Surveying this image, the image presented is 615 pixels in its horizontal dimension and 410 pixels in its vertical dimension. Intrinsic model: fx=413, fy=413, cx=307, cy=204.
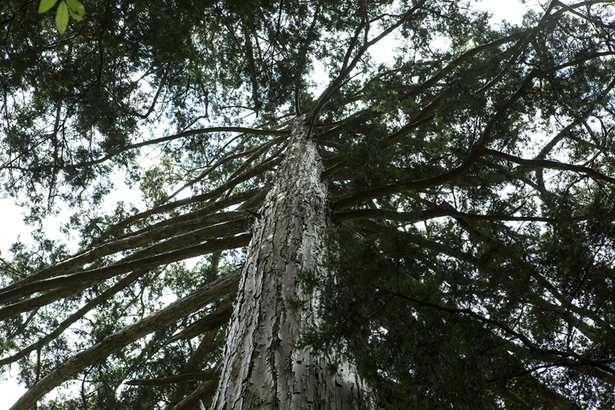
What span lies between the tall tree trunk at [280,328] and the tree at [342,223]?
0.04 ft

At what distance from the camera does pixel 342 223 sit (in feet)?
12.8

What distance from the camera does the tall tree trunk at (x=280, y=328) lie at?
1.70 m

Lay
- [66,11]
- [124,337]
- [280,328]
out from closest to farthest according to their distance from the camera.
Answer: [66,11] < [280,328] < [124,337]

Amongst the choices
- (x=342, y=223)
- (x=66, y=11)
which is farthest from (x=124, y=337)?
(x=66, y=11)

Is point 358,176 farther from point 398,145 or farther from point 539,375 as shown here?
point 539,375

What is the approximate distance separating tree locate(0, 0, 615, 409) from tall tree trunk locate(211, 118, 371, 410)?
13mm

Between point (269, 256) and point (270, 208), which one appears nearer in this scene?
point (269, 256)

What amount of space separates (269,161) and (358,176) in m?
3.28

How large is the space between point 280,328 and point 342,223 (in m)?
1.95

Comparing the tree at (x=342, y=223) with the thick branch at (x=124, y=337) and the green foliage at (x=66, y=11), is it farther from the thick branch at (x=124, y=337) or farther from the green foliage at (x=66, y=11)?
the green foliage at (x=66, y=11)

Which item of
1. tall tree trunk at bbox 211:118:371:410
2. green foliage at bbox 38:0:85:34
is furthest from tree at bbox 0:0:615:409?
green foliage at bbox 38:0:85:34

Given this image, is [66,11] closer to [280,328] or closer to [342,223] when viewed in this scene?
[280,328]

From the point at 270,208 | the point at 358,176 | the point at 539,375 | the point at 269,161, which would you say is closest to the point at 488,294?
the point at 539,375

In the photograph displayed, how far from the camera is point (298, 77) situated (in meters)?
4.91
